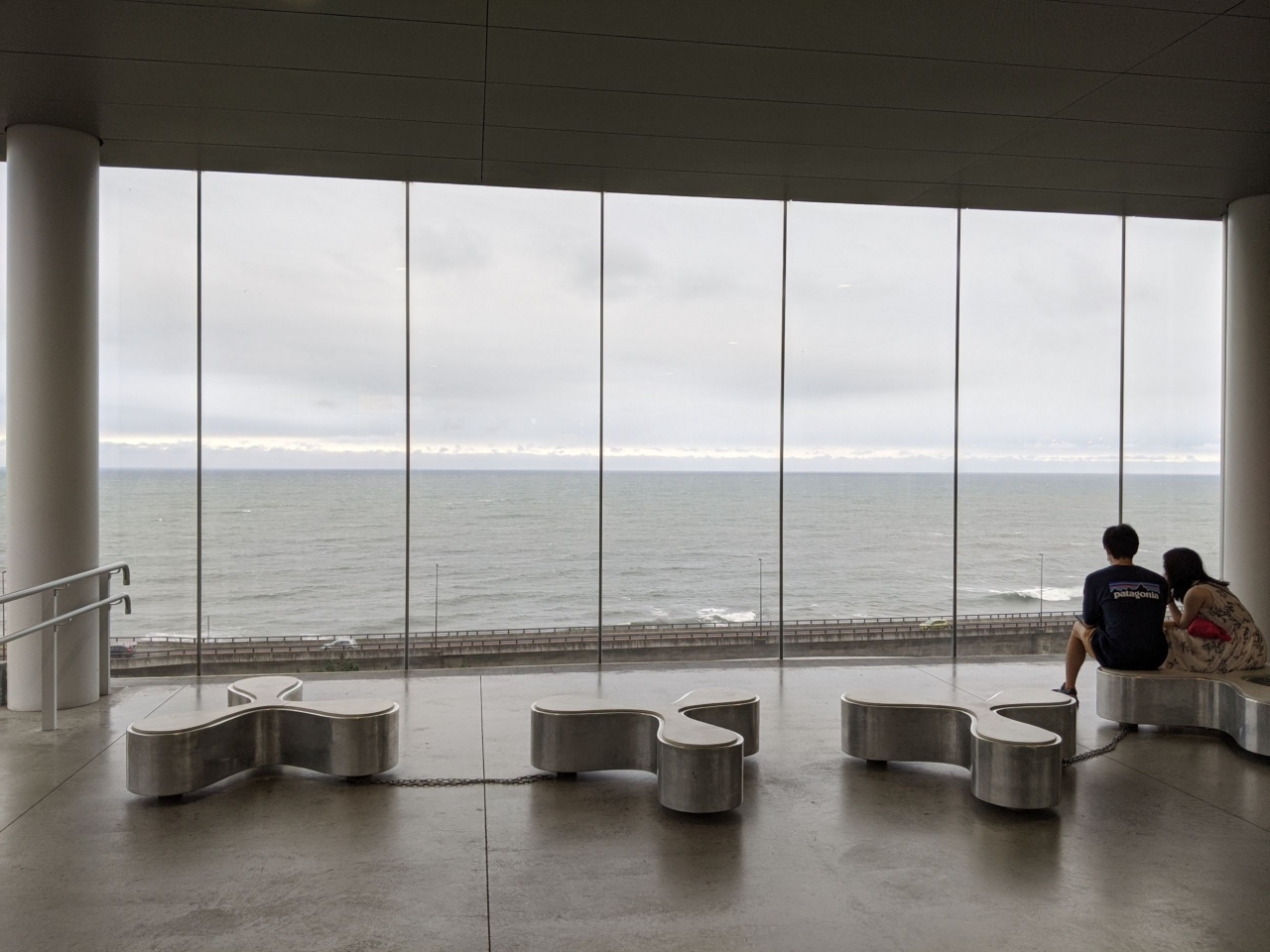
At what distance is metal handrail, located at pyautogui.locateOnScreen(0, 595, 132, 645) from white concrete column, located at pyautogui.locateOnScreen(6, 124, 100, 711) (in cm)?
12

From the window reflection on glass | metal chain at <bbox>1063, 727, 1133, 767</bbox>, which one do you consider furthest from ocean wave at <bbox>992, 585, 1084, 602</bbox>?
metal chain at <bbox>1063, 727, 1133, 767</bbox>

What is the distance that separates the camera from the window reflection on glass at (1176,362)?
8.98m

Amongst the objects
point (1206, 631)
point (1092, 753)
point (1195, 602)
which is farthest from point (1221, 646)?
point (1092, 753)

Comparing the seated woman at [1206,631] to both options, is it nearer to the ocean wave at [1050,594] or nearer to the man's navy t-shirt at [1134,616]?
the man's navy t-shirt at [1134,616]

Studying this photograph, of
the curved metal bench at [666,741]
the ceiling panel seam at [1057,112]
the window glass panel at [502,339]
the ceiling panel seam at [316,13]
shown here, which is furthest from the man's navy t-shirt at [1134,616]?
the ceiling panel seam at [316,13]

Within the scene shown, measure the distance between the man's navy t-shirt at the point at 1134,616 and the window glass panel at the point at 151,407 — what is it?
274 inches

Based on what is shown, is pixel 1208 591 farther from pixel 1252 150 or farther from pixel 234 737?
pixel 234 737

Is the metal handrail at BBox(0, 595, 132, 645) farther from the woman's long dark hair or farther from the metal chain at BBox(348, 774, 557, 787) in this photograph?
the woman's long dark hair

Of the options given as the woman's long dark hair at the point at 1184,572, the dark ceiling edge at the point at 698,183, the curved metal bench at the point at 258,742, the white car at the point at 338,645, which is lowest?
the white car at the point at 338,645

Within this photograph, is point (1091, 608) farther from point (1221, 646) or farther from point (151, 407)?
point (151, 407)

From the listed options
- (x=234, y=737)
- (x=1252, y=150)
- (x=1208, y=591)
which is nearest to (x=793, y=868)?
(x=234, y=737)

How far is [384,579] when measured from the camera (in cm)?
1164

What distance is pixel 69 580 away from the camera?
6.06 metres

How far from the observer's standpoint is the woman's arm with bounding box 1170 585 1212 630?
5902 millimetres
